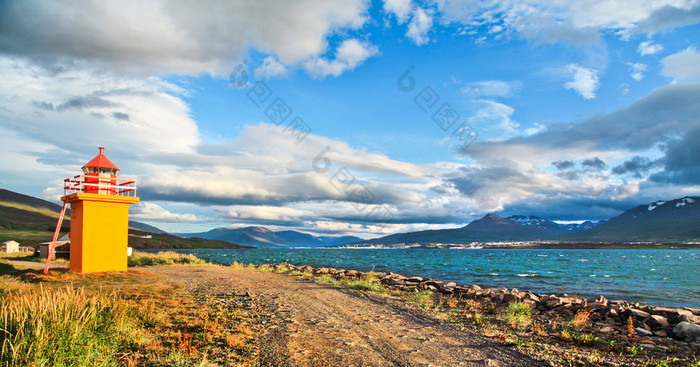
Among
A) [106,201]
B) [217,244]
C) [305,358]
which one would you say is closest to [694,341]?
[305,358]

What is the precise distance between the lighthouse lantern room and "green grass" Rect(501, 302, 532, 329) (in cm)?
2042

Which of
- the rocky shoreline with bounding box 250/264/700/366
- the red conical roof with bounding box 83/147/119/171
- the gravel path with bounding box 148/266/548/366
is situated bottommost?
the rocky shoreline with bounding box 250/264/700/366

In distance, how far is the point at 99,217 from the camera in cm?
2047

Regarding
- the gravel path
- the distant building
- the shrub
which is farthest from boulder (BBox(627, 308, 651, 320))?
the distant building

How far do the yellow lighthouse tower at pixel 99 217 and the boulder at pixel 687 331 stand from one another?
80.0 feet

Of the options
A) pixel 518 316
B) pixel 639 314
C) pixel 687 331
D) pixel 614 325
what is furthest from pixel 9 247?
pixel 687 331

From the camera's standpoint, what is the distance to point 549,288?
961 inches

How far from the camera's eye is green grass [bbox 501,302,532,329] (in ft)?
35.3

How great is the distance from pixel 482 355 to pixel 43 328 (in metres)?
7.62

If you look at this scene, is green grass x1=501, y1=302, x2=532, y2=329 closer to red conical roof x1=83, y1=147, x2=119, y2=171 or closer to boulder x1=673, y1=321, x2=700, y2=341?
boulder x1=673, y1=321, x2=700, y2=341

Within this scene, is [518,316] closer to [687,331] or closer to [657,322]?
[657,322]

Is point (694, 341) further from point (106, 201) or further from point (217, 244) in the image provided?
point (217, 244)

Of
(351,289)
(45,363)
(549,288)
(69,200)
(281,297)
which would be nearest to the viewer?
(45,363)

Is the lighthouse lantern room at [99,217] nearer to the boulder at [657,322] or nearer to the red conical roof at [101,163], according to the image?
the red conical roof at [101,163]
